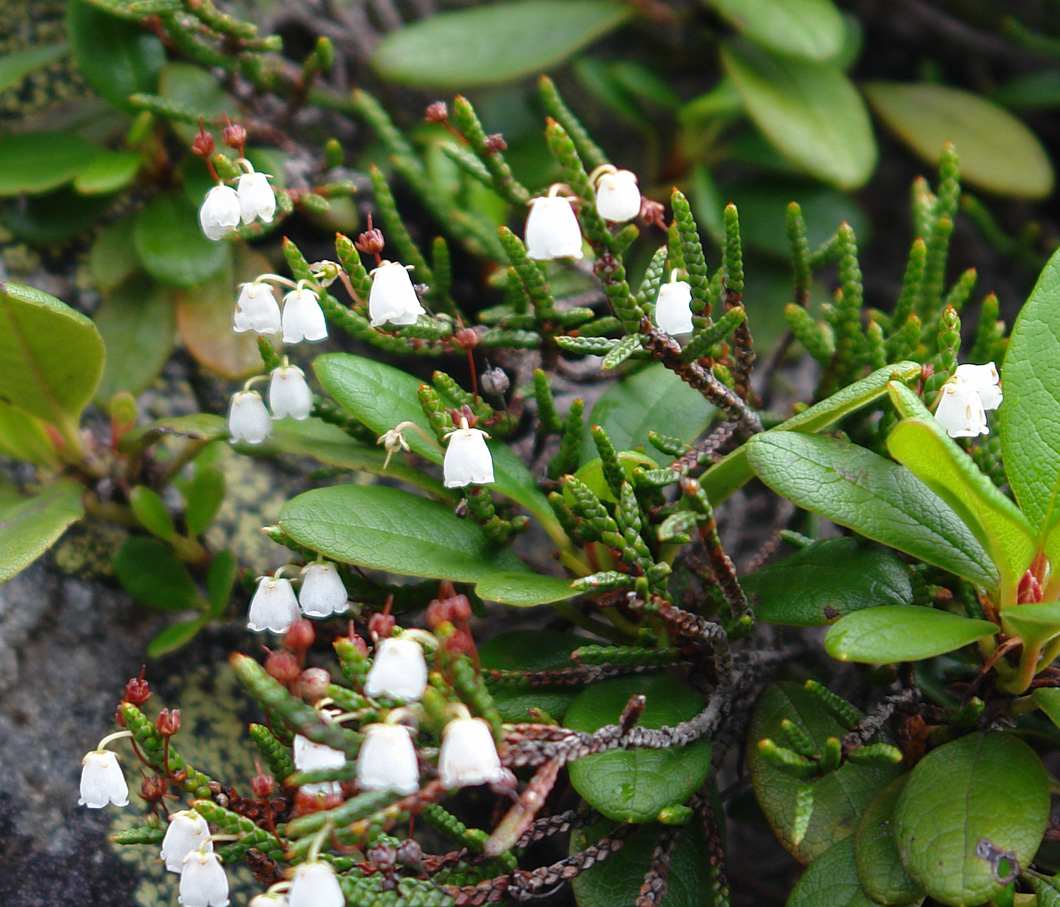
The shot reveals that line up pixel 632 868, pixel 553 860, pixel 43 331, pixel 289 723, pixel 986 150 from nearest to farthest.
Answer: pixel 289 723 → pixel 632 868 → pixel 43 331 → pixel 553 860 → pixel 986 150

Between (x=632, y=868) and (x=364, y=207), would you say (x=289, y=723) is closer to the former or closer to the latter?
(x=632, y=868)

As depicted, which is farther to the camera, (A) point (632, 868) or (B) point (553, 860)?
(B) point (553, 860)

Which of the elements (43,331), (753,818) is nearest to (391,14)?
(43,331)

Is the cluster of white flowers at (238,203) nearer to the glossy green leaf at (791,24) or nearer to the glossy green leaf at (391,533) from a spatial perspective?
the glossy green leaf at (391,533)

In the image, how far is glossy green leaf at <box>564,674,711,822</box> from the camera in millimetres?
949

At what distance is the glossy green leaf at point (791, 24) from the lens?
1.74m

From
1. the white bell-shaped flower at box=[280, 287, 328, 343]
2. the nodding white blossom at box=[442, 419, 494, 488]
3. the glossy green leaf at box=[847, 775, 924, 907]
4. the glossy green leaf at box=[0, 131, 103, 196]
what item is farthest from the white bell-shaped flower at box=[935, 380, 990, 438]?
the glossy green leaf at box=[0, 131, 103, 196]

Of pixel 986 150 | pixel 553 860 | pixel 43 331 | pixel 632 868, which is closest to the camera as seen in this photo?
pixel 632 868

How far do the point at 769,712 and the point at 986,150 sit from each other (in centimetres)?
151

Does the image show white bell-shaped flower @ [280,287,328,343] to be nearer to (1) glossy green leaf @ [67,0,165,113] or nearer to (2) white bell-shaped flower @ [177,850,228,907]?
(2) white bell-shaped flower @ [177,850,228,907]

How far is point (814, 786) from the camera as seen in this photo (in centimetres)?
105

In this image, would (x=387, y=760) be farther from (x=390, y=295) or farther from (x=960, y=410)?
(x=960, y=410)

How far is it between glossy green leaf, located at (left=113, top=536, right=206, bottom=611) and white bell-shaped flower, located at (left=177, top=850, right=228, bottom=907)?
1.90 ft

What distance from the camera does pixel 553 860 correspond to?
140cm
